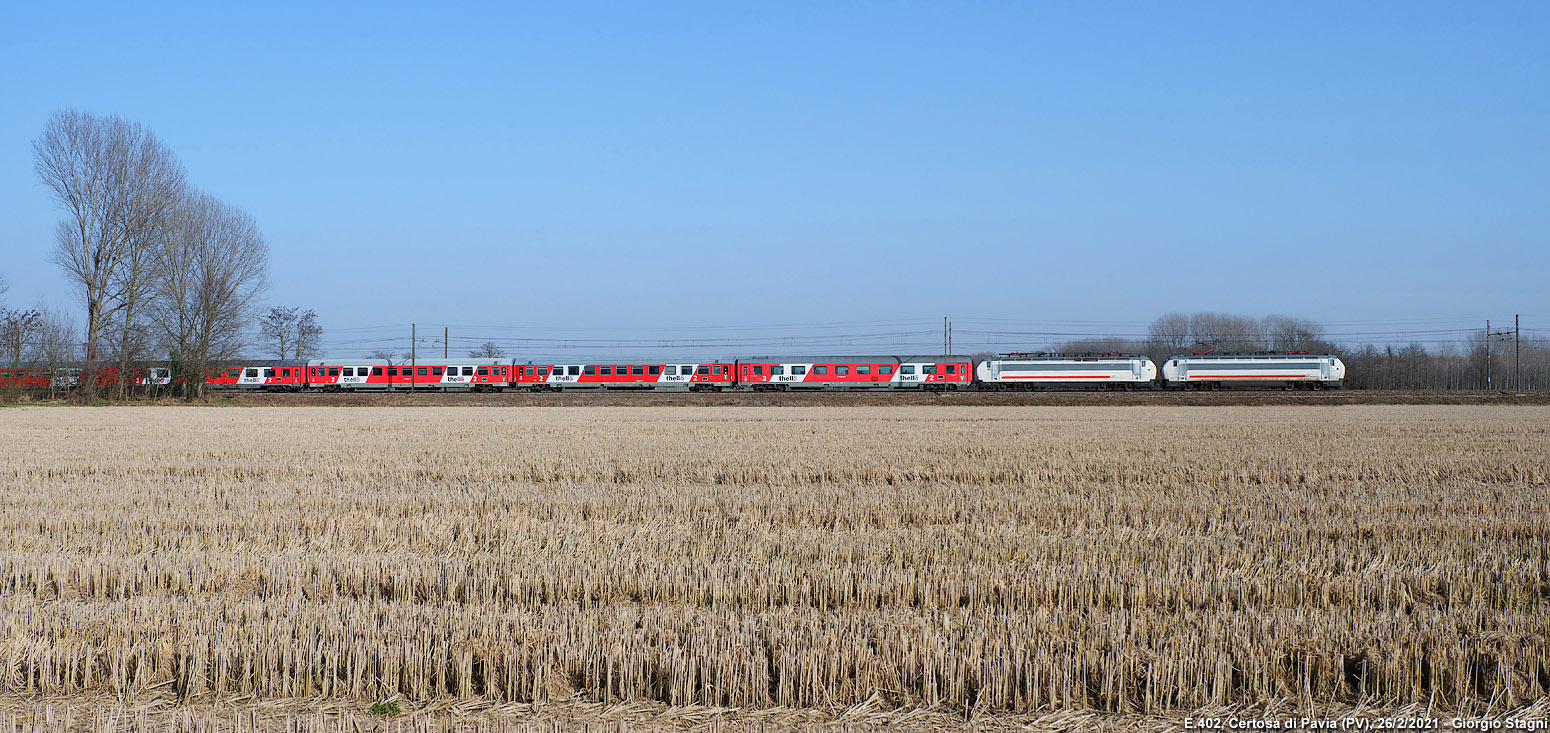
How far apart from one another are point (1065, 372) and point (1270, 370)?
12.7 meters

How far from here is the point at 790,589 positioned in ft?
20.3

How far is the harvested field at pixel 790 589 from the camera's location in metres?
4.40

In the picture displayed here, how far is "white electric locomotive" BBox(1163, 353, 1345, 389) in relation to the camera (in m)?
62.4

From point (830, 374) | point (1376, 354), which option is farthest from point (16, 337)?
point (1376, 354)

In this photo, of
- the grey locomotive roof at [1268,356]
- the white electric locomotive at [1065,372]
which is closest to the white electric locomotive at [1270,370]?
the grey locomotive roof at [1268,356]

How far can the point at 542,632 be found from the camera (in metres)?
4.96

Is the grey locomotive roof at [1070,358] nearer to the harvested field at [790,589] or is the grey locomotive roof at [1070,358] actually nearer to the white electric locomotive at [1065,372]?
Result: the white electric locomotive at [1065,372]

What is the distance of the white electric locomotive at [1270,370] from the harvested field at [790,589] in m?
52.8

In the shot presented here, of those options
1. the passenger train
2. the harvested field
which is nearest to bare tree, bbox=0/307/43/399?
the passenger train

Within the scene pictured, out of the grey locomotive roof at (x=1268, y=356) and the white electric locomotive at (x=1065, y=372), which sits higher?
the grey locomotive roof at (x=1268, y=356)

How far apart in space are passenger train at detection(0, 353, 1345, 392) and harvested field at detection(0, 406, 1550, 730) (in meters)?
51.2

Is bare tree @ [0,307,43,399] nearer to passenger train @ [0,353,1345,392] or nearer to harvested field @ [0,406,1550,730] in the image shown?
passenger train @ [0,353,1345,392]

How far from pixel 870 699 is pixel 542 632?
1.74 m

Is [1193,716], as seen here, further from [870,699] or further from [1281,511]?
[1281,511]
